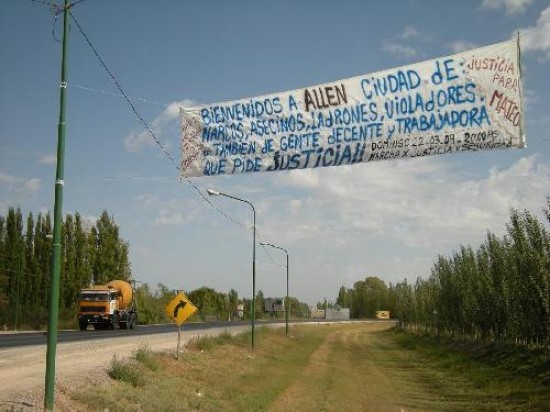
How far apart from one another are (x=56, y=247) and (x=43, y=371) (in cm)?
946

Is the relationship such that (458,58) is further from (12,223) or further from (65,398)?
(12,223)

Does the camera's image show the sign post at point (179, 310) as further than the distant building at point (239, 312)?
No

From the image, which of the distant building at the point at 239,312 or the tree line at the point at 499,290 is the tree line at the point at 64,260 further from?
the distant building at the point at 239,312

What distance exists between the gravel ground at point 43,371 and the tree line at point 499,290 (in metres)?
18.6

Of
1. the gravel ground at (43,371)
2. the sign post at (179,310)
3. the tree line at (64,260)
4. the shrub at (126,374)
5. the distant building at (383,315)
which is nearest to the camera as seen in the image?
the gravel ground at (43,371)

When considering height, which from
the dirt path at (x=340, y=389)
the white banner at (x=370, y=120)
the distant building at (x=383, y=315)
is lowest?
the distant building at (x=383, y=315)

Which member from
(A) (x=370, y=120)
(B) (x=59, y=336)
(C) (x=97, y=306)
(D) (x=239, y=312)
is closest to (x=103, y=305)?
(C) (x=97, y=306)

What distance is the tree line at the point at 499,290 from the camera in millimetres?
31906

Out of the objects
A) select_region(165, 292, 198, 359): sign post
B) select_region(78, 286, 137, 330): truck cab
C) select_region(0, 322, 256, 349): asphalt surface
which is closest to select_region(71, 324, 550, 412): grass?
select_region(165, 292, 198, 359): sign post

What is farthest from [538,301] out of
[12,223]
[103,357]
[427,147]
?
[12,223]

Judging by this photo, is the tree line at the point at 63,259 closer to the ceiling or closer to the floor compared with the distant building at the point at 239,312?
closer to the ceiling

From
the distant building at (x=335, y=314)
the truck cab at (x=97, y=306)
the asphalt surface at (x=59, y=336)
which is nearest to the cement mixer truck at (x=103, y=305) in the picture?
the truck cab at (x=97, y=306)

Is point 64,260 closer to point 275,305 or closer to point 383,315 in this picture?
point 275,305

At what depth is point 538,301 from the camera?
31672 millimetres
